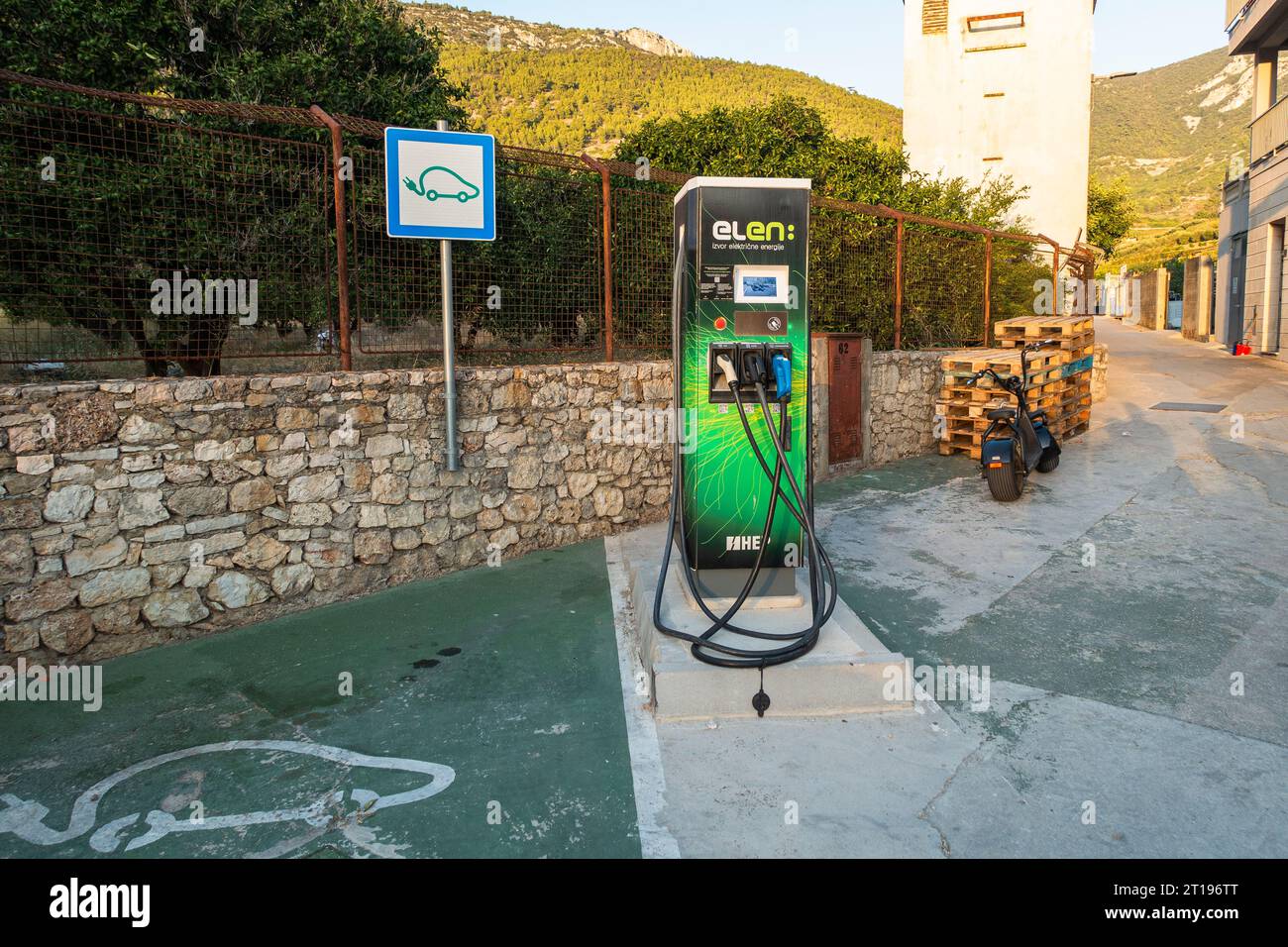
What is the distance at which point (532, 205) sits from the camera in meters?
7.44

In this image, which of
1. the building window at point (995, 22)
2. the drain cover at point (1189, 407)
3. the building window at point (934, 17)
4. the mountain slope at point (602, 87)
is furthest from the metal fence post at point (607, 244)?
the mountain slope at point (602, 87)

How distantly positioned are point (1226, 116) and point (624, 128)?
344 ft

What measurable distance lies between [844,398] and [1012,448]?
2198 mm

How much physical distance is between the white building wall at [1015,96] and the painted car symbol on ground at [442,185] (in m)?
21.7

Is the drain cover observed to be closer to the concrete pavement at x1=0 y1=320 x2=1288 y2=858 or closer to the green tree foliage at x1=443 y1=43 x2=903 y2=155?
the concrete pavement at x1=0 y1=320 x2=1288 y2=858

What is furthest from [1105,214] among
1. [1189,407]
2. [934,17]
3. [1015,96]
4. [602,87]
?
[602,87]

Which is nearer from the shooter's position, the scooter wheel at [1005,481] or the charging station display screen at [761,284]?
the charging station display screen at [761,284]

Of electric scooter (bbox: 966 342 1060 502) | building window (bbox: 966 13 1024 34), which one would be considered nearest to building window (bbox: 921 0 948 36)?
building window (bbox: 966 13 1024 34)

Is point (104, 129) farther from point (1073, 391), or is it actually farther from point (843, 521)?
point (1073, 391)

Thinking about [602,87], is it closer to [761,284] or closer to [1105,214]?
[1105,214]

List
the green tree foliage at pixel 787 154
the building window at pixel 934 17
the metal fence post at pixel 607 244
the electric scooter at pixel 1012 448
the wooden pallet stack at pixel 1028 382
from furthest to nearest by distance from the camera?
the building window at pixel 934 17 < the green tree foliage at pixel 787 154 < the wooden pallet stack at pixel 1028 382 < the electric scooter at pixel 1012 448 < the metal fence post at pixel 607 244

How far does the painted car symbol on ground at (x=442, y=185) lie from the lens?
5.90 m

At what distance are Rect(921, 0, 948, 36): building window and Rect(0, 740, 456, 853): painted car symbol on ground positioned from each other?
27.0 m

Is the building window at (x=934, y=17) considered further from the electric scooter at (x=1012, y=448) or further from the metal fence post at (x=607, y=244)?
the metal fence post at (x=607, y=244)
